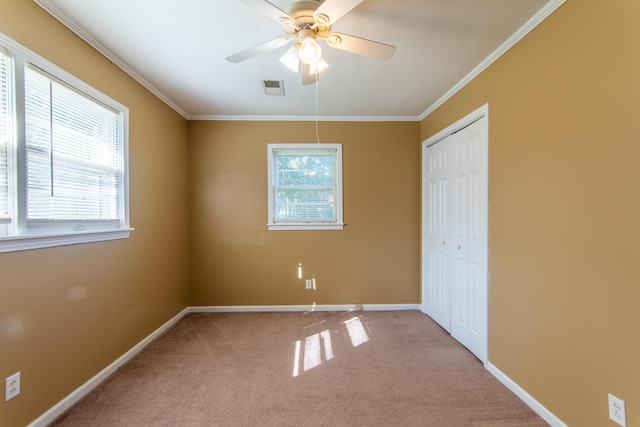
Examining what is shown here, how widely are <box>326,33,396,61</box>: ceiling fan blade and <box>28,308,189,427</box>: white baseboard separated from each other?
276 cm

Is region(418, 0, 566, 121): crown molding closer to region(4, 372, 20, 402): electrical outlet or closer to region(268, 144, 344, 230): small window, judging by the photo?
region(268, 144, 344, 230): small window

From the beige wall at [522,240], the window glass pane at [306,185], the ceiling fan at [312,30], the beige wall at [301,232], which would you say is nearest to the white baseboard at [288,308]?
the beige wall at [301,232]

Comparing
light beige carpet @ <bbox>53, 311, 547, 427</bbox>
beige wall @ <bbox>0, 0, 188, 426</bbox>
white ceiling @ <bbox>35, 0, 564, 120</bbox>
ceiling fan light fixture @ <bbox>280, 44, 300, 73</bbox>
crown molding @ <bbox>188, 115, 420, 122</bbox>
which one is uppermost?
white ceiling @ <bbox>35, 0, 564, 120</bbox>

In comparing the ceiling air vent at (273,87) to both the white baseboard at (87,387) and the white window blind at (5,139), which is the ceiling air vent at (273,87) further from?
the white baseboard at (87,387)

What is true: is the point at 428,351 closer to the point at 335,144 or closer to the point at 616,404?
the point at 616,404

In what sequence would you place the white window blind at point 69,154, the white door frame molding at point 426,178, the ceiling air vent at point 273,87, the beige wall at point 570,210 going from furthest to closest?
the ceiling air vent at point 273,87 < the white door frame molding at point 426,178 < the white window blind at point 69,154 < the beige wall at point 570,210

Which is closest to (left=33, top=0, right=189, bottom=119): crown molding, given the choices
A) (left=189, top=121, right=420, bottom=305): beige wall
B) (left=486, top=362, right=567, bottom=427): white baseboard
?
(left=189, top=121, right=420, bottom=305): beige wall

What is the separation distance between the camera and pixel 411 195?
3611 millimetres

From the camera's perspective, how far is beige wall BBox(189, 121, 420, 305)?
3553mm

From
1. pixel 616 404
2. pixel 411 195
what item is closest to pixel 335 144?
pixel 411 195

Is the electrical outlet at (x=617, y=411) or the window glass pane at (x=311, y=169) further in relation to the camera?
the window glass pane at (x=311, y=169)

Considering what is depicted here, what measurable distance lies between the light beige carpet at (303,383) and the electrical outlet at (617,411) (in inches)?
17.8

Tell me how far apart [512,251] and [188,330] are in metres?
3.18

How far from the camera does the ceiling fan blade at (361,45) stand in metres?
1.55
